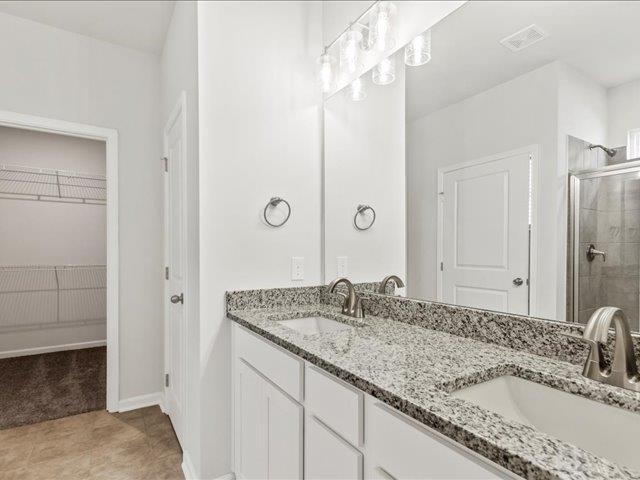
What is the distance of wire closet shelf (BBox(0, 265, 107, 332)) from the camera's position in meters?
3.92

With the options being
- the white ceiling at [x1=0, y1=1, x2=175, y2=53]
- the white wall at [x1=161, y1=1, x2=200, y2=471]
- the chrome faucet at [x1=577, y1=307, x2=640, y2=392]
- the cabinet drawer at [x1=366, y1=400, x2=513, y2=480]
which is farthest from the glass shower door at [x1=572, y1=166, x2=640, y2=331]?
the white ceiling at [x1=0, y1=1, x2=175, y2=53]

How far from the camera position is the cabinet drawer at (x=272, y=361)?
1.22 meters

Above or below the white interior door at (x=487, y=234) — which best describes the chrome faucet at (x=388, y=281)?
below

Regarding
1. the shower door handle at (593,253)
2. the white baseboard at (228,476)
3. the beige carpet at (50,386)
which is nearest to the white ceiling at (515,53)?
the shower door handle at (593,253)

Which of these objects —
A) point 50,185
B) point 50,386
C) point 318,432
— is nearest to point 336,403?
Result: point 318,432

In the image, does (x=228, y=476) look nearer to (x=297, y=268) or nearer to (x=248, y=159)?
(x=297, y=268)

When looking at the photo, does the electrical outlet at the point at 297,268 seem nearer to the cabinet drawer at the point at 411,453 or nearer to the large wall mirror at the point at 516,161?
the large wall mirror at the point at 516,161

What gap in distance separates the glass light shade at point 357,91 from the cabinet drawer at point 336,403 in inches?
54.6

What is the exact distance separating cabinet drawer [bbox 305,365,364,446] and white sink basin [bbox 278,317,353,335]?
1.87 feet

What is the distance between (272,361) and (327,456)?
416 millimetres

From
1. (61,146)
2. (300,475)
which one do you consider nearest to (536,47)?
(300,475)

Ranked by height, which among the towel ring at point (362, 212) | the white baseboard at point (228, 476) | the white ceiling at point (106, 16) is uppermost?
the white ceiling at point (106, 16)

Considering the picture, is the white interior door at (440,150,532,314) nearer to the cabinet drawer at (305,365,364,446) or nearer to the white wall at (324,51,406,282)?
the white wall at (324,51,406,282)

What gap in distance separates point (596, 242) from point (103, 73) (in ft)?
10.2
